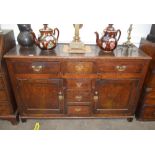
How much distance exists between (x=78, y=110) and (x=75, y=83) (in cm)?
35

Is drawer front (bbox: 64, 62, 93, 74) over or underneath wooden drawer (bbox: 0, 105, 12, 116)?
over

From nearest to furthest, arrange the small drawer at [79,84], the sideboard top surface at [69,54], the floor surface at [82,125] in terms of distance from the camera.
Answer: the sideboard top surface at [69,54] → the small drawer at [79,84] → the floor surface at [82,125]

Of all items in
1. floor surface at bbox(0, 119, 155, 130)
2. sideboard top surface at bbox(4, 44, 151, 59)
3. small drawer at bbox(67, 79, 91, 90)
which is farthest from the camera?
floor surface at bbox(0, 119, 155, 130)

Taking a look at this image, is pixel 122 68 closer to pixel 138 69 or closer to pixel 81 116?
pixel 138 69

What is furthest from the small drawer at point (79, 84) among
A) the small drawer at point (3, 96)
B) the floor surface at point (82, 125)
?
the small drawer at point (3, 96)

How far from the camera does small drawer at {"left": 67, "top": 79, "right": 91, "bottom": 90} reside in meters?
1.47

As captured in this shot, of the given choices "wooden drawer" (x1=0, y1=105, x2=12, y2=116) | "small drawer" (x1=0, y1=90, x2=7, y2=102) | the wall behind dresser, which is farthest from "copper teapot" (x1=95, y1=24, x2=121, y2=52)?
"wooden drawer" (x1=0, y1=105, x2=12, y2=116)

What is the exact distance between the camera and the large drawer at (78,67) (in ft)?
4.50

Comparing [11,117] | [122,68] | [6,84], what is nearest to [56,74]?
[6,84]

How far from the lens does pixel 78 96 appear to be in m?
1.57

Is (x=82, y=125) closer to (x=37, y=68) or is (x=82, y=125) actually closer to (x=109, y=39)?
(x=37, y=68)

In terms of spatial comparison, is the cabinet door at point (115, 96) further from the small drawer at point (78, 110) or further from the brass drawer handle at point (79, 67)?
the brass drawer handle at point (79, 67)

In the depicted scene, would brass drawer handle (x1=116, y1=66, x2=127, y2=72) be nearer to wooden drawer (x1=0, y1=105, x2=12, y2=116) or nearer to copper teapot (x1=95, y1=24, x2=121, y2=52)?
copper teapot (x1=95, y1=24, x2=121, y2=52)

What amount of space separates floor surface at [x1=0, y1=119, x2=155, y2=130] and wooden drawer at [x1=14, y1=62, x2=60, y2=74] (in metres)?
0.68
